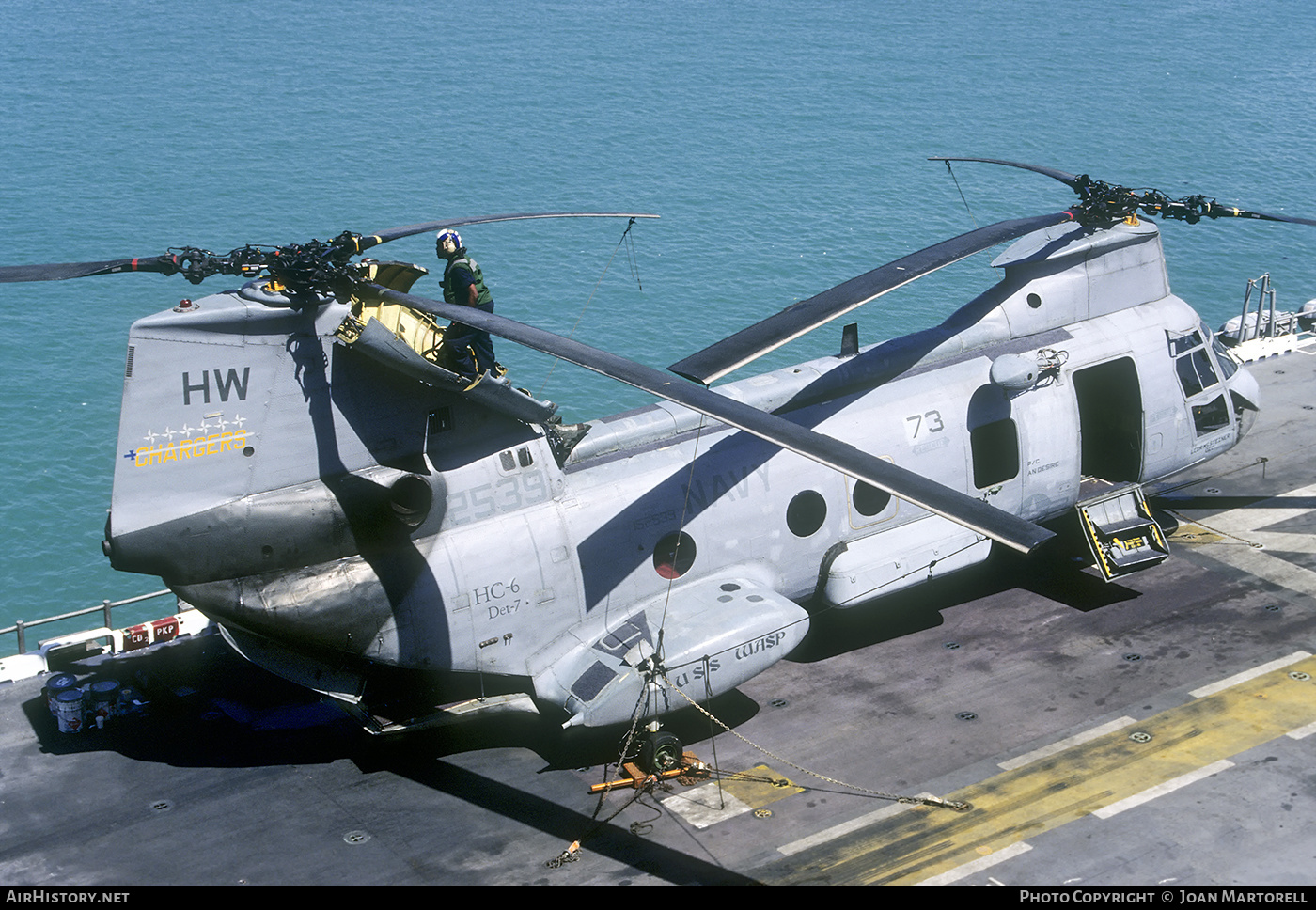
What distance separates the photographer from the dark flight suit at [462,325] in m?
17.4

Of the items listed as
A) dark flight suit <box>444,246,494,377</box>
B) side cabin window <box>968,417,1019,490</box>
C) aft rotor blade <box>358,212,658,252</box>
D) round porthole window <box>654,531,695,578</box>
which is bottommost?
round porthole window <box>654,531,695,578</box>

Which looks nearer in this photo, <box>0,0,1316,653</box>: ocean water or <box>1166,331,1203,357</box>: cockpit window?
<box>1166,331,1203,357</box>: cockpit window

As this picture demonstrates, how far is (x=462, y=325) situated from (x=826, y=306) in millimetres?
4954

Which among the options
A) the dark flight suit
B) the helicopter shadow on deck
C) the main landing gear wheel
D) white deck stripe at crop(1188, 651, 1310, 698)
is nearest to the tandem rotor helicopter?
the main landing gear wheel

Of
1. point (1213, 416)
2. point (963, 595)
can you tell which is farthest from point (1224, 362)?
point (963, 595)

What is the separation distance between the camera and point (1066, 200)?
52750mm

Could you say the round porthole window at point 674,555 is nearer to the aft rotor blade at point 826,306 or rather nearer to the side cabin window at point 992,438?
the aft rotor blade at point 826,306

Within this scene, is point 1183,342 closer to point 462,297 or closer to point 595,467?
point 595,467

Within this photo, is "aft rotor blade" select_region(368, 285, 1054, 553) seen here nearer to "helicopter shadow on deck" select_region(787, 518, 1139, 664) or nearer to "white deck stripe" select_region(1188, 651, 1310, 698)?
"white deck stripe" select_region(1188, 651, 1310, 698)

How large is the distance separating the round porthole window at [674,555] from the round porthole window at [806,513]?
5.32ft

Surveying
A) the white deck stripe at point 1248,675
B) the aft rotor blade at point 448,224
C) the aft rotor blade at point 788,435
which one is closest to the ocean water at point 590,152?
the aft rotor blade at point 448,224

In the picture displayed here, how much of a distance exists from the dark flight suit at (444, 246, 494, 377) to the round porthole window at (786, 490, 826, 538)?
16.2 feet

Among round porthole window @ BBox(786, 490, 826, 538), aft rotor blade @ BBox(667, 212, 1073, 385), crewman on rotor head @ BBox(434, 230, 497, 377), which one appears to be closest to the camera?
aft rotor blade @ BBox(667, 212, 1073, 385)

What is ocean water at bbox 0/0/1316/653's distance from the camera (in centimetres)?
4350
